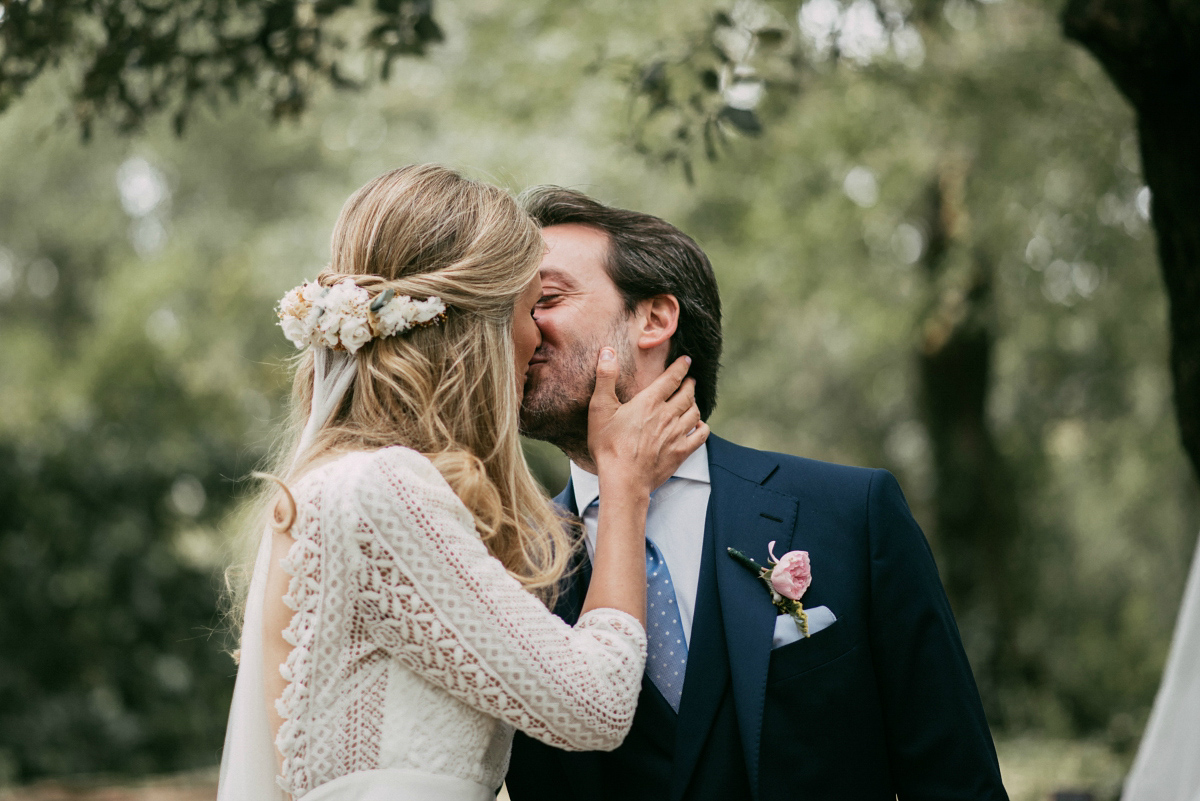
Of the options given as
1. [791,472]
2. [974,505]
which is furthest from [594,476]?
[974,505]

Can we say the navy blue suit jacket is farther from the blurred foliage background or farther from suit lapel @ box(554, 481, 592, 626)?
the blurred foliage background

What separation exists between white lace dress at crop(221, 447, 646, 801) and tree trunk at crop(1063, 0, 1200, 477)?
233 centimetres

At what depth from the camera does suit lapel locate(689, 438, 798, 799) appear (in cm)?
229

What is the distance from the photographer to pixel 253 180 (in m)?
17.2

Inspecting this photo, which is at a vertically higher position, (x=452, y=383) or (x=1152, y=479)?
(x=452, y=383)

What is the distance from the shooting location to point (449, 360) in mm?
2287

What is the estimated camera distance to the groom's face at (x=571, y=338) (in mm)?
2717

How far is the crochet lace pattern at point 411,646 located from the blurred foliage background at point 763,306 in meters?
0.99

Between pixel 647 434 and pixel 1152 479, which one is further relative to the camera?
pixel 1152 479

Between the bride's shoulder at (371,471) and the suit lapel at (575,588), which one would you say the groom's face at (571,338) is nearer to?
the suit lapel at (575,588)

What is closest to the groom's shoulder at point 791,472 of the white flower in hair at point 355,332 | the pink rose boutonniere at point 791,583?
the pink rose boutonniere at point 791,583

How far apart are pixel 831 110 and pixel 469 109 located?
3152mm

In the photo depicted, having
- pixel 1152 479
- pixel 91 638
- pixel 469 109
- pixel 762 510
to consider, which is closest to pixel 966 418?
pixel 1152 479

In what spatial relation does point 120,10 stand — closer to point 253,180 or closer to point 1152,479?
point 1152,479
